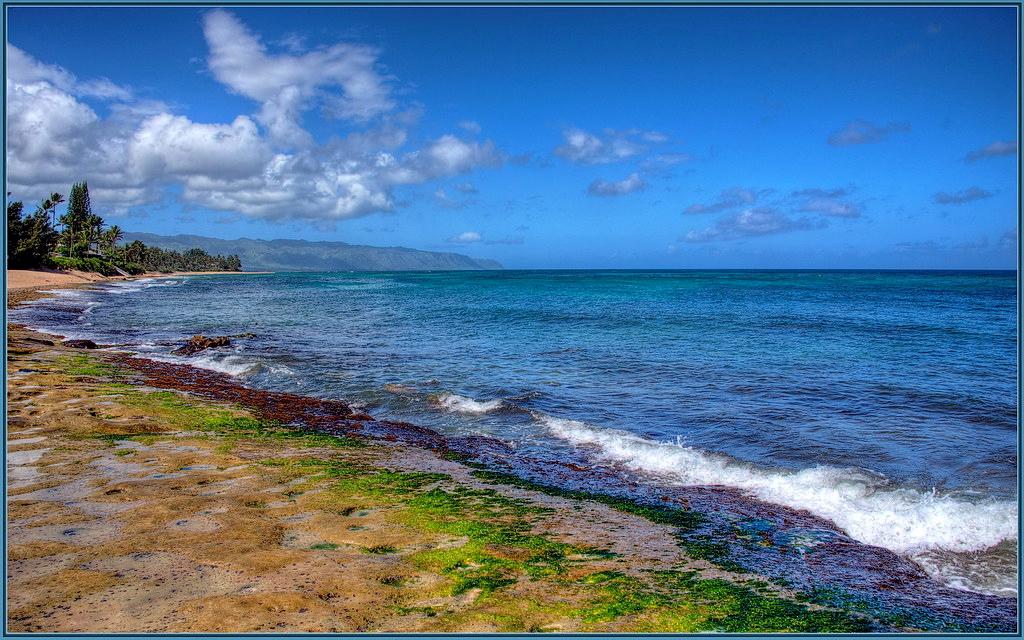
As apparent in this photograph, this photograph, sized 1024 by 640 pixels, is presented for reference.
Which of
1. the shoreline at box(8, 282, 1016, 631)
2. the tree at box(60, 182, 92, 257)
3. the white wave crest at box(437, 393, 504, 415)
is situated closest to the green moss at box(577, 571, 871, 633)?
the shoreline at box(8, 282, 1016, 631)

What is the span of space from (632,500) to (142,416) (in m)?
11.7

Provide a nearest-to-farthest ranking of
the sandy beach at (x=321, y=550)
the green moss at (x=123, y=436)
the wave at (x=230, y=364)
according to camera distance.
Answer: the sandy beach at (x=321, y=550)
the green moss at (x=123, y=436)
the wave at (x=230, y=364)

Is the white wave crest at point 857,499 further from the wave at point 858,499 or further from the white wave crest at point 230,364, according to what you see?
the white wave crest at point 230,364

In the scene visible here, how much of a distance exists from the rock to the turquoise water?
2.71 ft

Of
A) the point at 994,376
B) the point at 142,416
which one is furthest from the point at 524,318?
the point at 142,416

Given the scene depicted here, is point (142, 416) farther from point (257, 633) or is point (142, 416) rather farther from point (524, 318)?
point (524, 318)

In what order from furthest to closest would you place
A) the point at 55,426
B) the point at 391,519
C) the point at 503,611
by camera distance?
the point at 55,426 < the point at 391,519 < the point at 503,611

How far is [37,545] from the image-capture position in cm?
660

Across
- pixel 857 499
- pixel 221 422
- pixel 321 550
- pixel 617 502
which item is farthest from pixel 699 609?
pixel 221 422

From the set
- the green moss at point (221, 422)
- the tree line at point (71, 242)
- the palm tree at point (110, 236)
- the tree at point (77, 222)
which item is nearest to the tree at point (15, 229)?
the tree line at point (71, 242)

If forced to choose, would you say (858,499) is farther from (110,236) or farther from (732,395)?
(110,236)

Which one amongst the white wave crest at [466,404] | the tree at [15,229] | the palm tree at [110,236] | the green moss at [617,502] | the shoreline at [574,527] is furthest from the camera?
the palm tree at [110,236]

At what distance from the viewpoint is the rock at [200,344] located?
25.9 meters

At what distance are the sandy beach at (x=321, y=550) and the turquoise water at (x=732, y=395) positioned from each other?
3.54 metres
